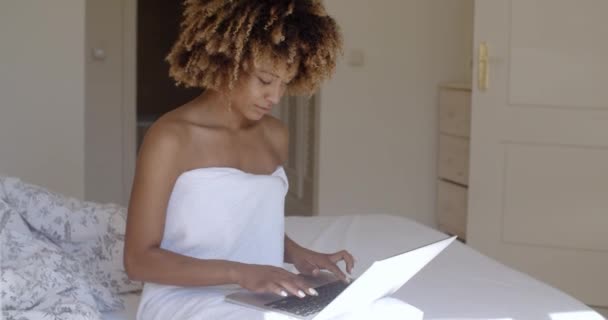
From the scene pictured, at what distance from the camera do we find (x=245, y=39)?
5.84 feet

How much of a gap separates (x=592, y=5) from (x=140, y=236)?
110 inches

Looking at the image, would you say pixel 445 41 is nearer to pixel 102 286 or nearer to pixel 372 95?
pixel 372 95

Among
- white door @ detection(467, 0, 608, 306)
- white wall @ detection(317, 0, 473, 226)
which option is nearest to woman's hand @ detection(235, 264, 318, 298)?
white door @ detection(467, 0, 608, 306)

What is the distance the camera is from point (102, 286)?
213cm

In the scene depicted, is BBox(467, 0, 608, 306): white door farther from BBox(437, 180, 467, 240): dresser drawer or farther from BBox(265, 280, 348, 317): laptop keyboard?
BBox(265, 280, 348, 317): laptop keyboard

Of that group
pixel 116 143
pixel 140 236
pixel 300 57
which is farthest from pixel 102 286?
pixel 116 143

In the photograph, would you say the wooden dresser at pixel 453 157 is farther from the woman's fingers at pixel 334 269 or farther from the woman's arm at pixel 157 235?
the woman's arm at pixel 157 235

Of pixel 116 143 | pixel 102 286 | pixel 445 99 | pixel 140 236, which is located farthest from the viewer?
pixel 116 143

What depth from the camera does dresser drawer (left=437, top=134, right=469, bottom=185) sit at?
4.62 meters

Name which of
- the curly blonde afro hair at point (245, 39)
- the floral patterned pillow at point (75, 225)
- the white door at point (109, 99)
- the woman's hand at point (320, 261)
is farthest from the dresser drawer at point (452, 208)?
the curly blonde afro hair at point (245, 39)

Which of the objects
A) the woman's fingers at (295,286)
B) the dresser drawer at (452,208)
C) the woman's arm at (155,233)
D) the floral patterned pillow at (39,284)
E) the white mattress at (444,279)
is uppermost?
the woman's arm at (155,233)

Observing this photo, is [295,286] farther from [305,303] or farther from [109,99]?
[109,99]

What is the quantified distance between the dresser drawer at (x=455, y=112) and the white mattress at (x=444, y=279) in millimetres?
1583

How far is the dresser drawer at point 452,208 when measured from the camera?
15.3ft
